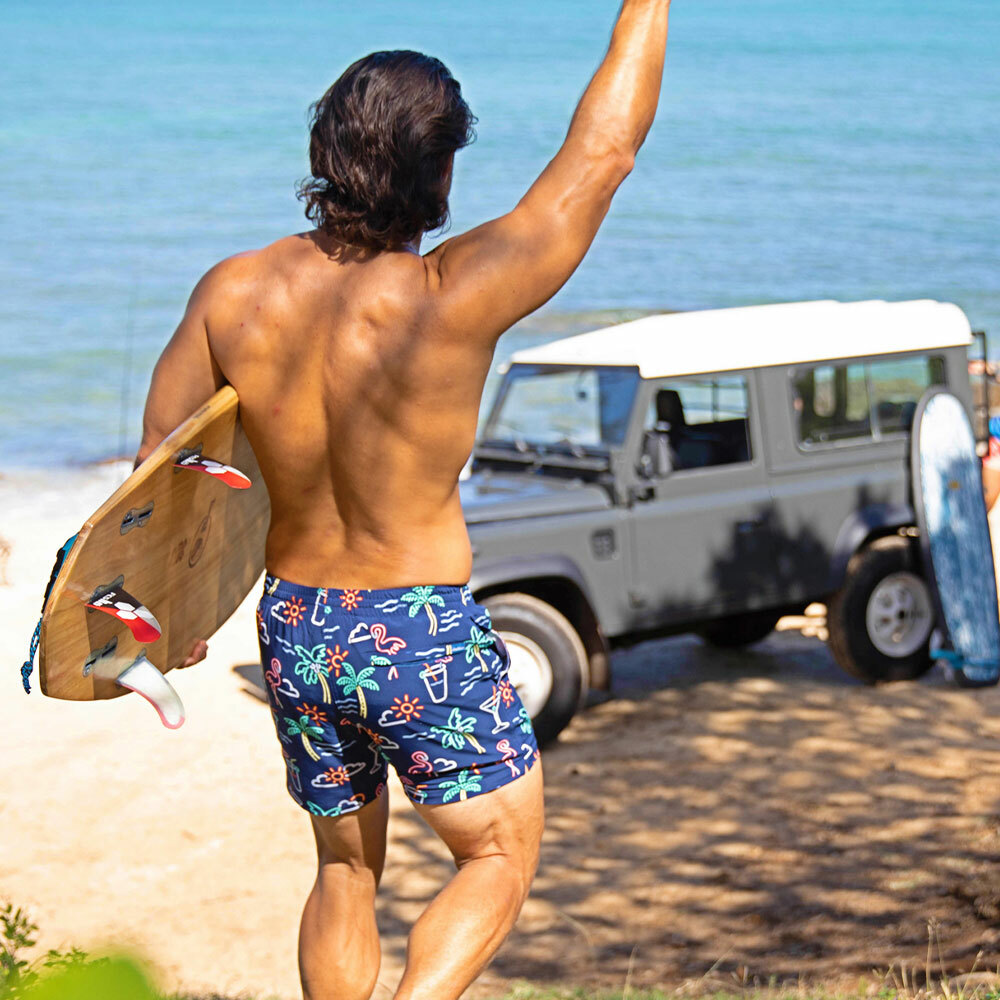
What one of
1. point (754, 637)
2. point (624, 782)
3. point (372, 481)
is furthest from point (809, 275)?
point (372, 481)

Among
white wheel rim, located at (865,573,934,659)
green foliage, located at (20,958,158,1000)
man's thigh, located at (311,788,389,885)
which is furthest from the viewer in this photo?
white wheel rim, located at (865,573,934,659)

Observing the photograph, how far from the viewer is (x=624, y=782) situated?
6406 millimetres

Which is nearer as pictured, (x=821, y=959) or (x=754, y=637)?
(x=821, y=959)

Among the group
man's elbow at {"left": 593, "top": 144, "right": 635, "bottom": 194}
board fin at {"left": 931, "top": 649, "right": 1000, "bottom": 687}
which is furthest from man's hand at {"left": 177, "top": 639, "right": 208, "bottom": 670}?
board fin at {"left": 931, "top": 649, "right": 1000, "bottom": 687}

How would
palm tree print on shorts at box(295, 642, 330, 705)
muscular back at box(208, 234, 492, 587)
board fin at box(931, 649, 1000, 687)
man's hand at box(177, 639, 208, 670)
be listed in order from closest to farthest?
1. muscular back at box(208, 234, 492, 587)
2. palm tree print on shorts at box(295, 642, 330, 705)
3. man's hand at box(177, 639, 208, 670)
4. board fin at box(931, 649, 1000, 687)

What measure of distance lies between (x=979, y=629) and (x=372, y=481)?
581 cm

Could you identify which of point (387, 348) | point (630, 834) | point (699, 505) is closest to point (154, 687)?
point (387, 348)

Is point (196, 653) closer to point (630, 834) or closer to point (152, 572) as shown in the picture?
point (152, 572)

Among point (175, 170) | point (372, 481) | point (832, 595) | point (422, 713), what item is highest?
point (175, 170)

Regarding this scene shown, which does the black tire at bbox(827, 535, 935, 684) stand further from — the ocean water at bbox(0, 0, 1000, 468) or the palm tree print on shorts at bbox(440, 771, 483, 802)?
the palm tree print on shorts at bbox(440, 771, 483, 802)

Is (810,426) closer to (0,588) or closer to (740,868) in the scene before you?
(740,868)

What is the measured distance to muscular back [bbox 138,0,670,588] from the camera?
2264 millimetres

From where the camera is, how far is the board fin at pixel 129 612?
8.02ft

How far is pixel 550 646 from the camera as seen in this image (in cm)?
661
